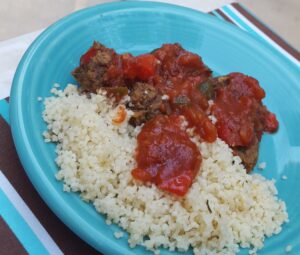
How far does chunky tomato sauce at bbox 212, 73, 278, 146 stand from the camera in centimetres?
264

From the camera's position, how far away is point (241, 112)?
273 cm

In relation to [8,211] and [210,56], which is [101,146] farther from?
[210,56]

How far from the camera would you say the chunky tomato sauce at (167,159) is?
2.30 meters

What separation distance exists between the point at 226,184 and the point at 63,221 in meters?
0.90

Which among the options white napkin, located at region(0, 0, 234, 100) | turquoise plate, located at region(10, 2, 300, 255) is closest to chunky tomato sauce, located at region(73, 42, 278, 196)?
turquoise plate, located at region(10, 2, 300, 255)

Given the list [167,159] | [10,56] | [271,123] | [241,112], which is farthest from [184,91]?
[10,56]

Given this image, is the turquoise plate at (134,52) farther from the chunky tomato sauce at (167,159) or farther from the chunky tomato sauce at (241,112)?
the chunky tomato sauce at (167,159)

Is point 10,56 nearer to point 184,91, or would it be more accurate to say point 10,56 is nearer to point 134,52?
point 134,52

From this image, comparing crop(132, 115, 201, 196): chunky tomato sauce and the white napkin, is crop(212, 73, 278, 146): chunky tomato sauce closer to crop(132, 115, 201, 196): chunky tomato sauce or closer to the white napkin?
crop(132, 115, 201, 196): chunky tomato sauce

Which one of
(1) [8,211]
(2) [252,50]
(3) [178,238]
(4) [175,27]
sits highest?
(2) [252,50]

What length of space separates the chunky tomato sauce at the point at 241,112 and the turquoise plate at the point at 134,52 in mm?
120

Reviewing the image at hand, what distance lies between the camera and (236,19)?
12.3ft

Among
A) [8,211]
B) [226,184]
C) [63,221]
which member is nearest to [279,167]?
[226,184]

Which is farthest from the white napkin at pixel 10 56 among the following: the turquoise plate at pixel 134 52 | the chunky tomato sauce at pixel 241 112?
the chunky tomato sauce at pixel 241 112
